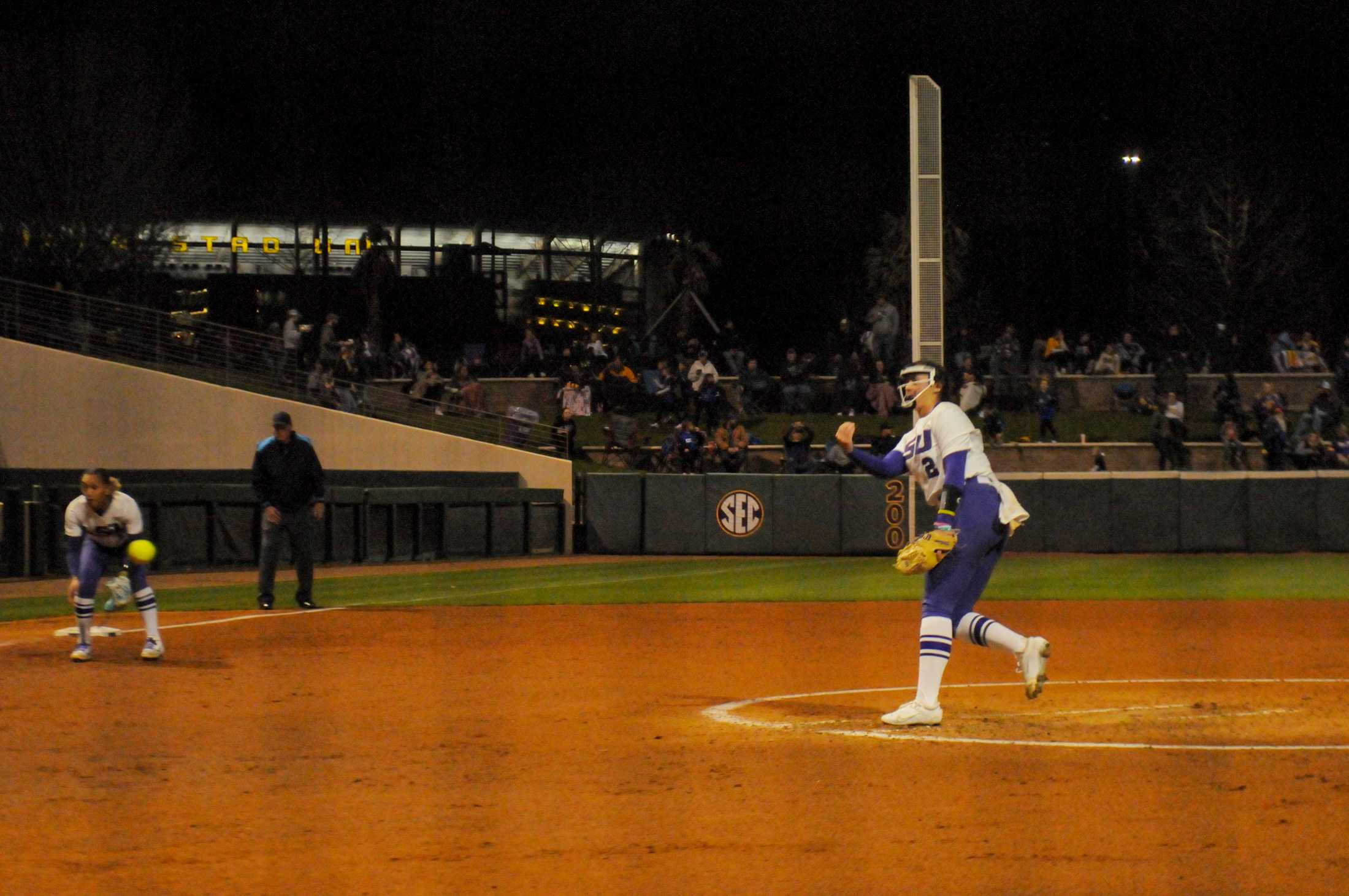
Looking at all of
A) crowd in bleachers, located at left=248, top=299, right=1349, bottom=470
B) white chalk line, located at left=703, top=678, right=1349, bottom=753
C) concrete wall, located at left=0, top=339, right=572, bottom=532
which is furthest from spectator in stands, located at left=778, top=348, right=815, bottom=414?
white chalk line, located at left=703, top=678, right=1349, bottom=753

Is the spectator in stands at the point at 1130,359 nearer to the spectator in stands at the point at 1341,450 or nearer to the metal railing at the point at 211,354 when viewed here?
the spectator in stands at the point at 1341,450

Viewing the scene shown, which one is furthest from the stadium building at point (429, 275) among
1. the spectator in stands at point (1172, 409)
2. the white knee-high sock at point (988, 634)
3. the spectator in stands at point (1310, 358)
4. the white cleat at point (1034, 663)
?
the white cleat at point (1034, 663)

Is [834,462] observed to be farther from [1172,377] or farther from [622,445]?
[1172,377]

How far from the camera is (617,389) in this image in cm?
3534

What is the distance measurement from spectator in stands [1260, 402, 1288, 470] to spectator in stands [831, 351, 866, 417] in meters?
8.96

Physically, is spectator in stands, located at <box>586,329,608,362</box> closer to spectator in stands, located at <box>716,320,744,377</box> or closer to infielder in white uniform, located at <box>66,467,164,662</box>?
spectator in stands, located at <box>716,320,744,377</box>

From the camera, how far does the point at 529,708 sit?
31.4 ft

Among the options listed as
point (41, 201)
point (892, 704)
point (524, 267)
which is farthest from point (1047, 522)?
point (524, 267)

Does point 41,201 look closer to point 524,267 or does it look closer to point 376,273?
point 376,273

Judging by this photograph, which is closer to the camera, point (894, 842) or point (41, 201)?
point (894, 842)

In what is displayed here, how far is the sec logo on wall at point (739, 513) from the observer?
2648 cm

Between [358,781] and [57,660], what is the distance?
225 inches

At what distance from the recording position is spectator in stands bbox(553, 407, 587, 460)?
29.9m

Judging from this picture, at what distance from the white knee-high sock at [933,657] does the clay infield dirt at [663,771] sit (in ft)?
0.74
